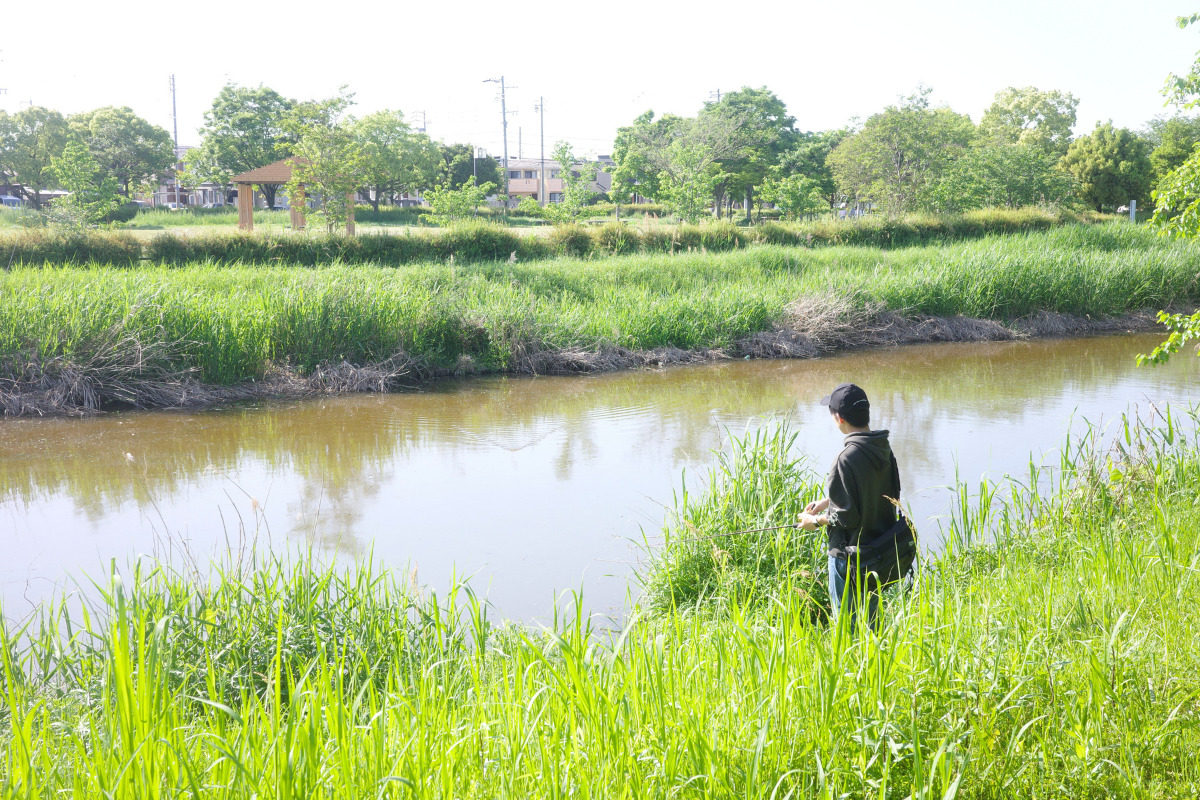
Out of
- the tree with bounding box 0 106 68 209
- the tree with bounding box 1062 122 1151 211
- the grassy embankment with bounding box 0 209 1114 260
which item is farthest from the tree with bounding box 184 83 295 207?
the tree with bounding box 1062 122 1151 211

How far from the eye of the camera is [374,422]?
10094 millimetres

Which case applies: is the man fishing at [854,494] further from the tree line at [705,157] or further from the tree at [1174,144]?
the tree at [1174,144]

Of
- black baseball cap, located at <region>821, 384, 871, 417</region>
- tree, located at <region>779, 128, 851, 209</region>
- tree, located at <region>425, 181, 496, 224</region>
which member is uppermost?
tree, located at <region>779, 128, 851, 209</region>

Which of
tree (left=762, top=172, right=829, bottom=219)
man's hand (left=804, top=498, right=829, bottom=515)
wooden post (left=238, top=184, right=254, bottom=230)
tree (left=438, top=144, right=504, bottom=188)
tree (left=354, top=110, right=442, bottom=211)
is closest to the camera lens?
man's hand (left=804, top=498, right=829, bottom=515)

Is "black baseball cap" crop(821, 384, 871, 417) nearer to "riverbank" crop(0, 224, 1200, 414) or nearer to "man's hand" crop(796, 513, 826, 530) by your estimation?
"man's hand" crop(796, 513, 826, 530)

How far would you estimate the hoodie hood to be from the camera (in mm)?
3803

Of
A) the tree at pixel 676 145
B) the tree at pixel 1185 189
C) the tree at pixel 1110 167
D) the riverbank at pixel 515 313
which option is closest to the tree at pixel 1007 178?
the riverbank at pixel 515 313

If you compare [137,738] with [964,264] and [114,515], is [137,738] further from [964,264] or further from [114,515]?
[964,264]

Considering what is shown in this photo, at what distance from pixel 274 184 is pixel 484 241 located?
27660 mm

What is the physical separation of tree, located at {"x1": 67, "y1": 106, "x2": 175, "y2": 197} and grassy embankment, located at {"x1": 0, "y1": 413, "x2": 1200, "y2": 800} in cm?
4966

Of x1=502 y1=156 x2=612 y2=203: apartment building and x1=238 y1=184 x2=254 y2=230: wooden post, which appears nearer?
x1=238 y1=184 x2=254 y2=230: wooden post

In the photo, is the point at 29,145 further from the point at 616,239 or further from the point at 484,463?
the point at 484,463

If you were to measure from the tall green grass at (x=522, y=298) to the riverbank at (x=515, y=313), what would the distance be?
0.10 feet

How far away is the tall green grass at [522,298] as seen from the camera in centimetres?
1065
